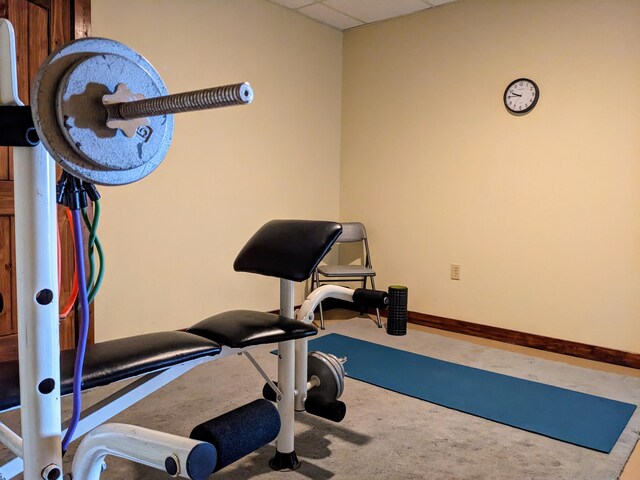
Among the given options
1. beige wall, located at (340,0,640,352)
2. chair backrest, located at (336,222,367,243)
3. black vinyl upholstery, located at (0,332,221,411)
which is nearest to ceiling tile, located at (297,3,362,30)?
beige wall, located at (340,0,640,352)

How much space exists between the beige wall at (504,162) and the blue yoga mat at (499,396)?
0.83 metres

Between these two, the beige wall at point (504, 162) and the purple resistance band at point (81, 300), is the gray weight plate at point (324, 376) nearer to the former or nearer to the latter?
the purple resistance band at point (81, 300)

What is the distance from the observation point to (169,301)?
11.0 ft

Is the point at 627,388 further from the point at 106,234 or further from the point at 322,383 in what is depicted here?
the point at 106,234

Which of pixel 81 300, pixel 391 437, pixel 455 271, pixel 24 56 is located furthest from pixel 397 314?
pixel 81 300

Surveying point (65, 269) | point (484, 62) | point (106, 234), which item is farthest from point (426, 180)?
point (65, 269)

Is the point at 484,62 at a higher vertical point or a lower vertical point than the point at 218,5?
lower

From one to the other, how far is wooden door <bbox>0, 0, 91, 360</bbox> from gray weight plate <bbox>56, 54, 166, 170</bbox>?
83.7 inches

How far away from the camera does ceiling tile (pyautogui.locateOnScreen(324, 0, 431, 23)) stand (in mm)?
3783

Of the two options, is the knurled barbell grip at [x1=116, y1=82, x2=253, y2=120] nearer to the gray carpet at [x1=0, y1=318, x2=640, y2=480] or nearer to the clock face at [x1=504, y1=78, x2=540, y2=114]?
the gray carpet at [x1=0, y1=318, x2=640, y2=480]

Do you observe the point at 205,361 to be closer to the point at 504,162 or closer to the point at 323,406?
the point at 323,406

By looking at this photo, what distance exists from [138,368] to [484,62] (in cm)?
328

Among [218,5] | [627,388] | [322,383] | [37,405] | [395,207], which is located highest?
[218,5]

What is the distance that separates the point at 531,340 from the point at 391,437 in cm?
180
